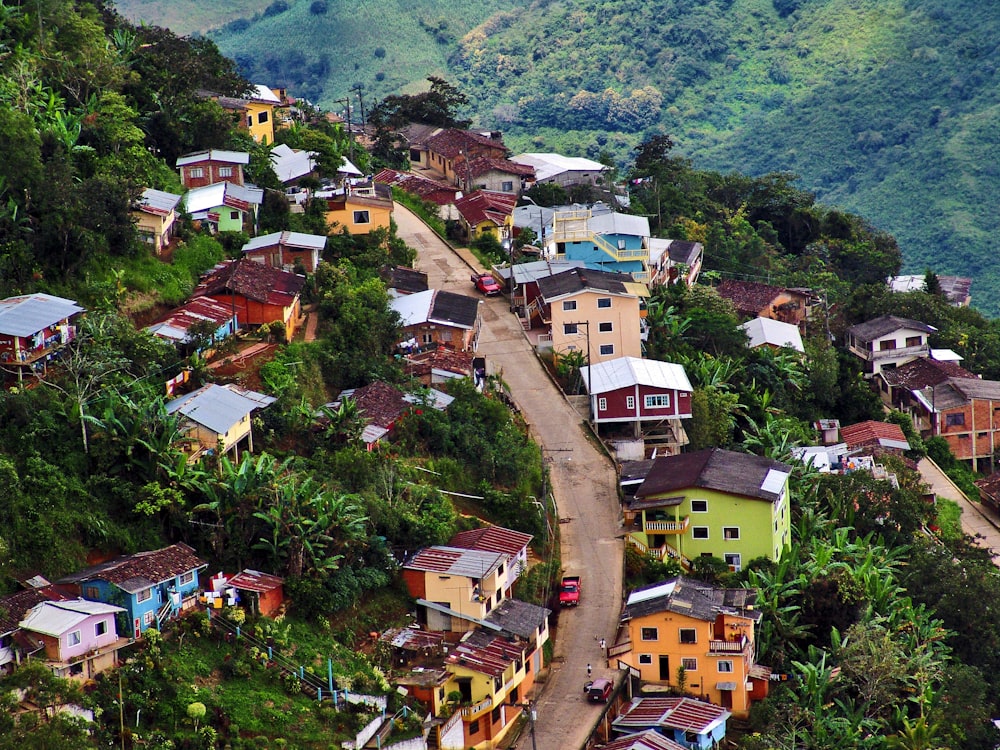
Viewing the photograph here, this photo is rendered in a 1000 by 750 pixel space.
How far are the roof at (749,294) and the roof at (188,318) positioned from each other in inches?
980

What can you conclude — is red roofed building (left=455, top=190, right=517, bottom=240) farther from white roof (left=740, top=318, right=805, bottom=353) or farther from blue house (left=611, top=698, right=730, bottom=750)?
blue house (left=611, top=698, right=730, bottom=750)

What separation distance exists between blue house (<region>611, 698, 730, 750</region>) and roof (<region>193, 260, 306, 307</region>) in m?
16.8

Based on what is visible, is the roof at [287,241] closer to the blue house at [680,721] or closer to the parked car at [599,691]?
the parked car at [599,691]

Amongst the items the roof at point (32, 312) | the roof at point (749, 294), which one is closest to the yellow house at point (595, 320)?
the roof at point (749, 294)

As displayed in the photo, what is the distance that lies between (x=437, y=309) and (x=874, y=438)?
694 inches

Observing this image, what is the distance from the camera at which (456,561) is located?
34.3 m

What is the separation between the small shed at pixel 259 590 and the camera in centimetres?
3139

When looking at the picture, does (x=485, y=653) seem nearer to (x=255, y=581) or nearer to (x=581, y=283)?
(x=255, y=581)

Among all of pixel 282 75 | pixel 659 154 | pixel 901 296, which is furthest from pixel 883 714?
pixel 282 75

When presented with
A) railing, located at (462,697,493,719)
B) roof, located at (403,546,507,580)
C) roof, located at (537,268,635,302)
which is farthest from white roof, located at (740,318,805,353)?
railing, located at (462,697,493,719)

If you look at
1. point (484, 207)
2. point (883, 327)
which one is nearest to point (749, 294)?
point (883, 327)

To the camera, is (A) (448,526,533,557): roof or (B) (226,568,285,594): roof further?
(A) (448,526,533,557): roof

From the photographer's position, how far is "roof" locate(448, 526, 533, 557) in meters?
35.4

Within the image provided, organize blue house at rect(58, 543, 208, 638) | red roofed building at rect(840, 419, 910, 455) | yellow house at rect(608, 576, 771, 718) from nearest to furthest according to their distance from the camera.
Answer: blue house at rect(58, 543, 208, 638)
yellow house at rect(608, 576, 771, 718)
red roofed building at rect(840, 419, 910, 455)
